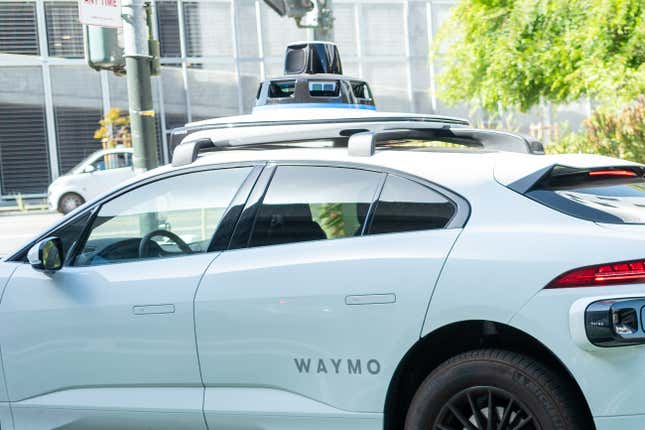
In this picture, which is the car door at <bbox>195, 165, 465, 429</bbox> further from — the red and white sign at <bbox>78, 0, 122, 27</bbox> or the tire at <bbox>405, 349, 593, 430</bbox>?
the red and white sign at <bbox>78, 0, 122, 27</bbox>

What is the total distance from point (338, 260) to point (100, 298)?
114 cm

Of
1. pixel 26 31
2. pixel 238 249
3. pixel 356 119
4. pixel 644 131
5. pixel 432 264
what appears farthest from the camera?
pixel 26 31

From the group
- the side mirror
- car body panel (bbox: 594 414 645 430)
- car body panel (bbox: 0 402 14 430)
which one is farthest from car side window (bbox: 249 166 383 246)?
car body panel (bbox: 0 402 14 430)

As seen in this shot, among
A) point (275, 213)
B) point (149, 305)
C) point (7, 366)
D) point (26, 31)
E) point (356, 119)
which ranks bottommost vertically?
point (7, 366)

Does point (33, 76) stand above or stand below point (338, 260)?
above

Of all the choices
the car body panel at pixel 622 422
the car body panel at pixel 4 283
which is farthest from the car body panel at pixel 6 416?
the car body panel at pixel 622 422

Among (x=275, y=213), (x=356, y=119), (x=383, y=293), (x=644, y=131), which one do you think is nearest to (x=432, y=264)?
(x=383, y=293)

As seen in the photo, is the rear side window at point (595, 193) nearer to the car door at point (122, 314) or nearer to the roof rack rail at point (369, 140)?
the roof rack rail at point (369, 140)

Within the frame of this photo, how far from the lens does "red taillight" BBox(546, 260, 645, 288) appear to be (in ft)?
10.4

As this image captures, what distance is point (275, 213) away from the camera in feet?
13.1

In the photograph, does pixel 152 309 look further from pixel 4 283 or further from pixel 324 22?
pixel 324 22

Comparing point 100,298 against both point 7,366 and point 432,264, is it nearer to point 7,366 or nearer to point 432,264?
point 7,366

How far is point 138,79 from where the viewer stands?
318 inches

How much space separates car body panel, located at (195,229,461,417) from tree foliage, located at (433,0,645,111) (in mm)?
9135
